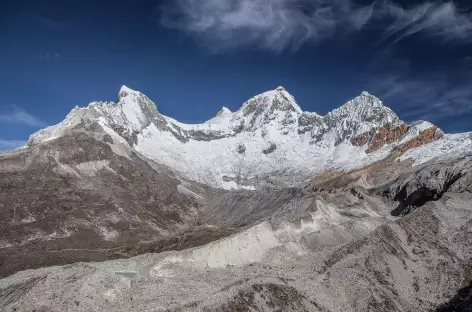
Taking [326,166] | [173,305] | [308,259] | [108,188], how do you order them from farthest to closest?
[326,166]
[108,188]
[308,259]
[173,305]

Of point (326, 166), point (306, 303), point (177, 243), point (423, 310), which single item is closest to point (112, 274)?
point (306, 303)

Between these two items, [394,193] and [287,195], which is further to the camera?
[287,195]

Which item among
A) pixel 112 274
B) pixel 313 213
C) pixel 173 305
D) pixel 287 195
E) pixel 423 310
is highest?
pixel 287 195

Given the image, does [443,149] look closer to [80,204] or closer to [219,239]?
[80,204]

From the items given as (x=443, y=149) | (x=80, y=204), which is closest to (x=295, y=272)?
(x=80, y=204)

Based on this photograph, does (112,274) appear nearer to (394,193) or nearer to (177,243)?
(177,243)

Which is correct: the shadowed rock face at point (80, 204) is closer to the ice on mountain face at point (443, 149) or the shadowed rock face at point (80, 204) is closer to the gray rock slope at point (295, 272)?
the gray rock slope at point (295, 272)

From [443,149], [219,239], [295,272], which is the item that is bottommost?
[295,272]

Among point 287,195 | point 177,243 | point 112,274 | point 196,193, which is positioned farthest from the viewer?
point 196,193

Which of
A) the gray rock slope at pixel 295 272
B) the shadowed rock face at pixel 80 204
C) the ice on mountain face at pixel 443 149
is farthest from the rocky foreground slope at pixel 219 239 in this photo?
the ice on mountain face at pixel 443 149
